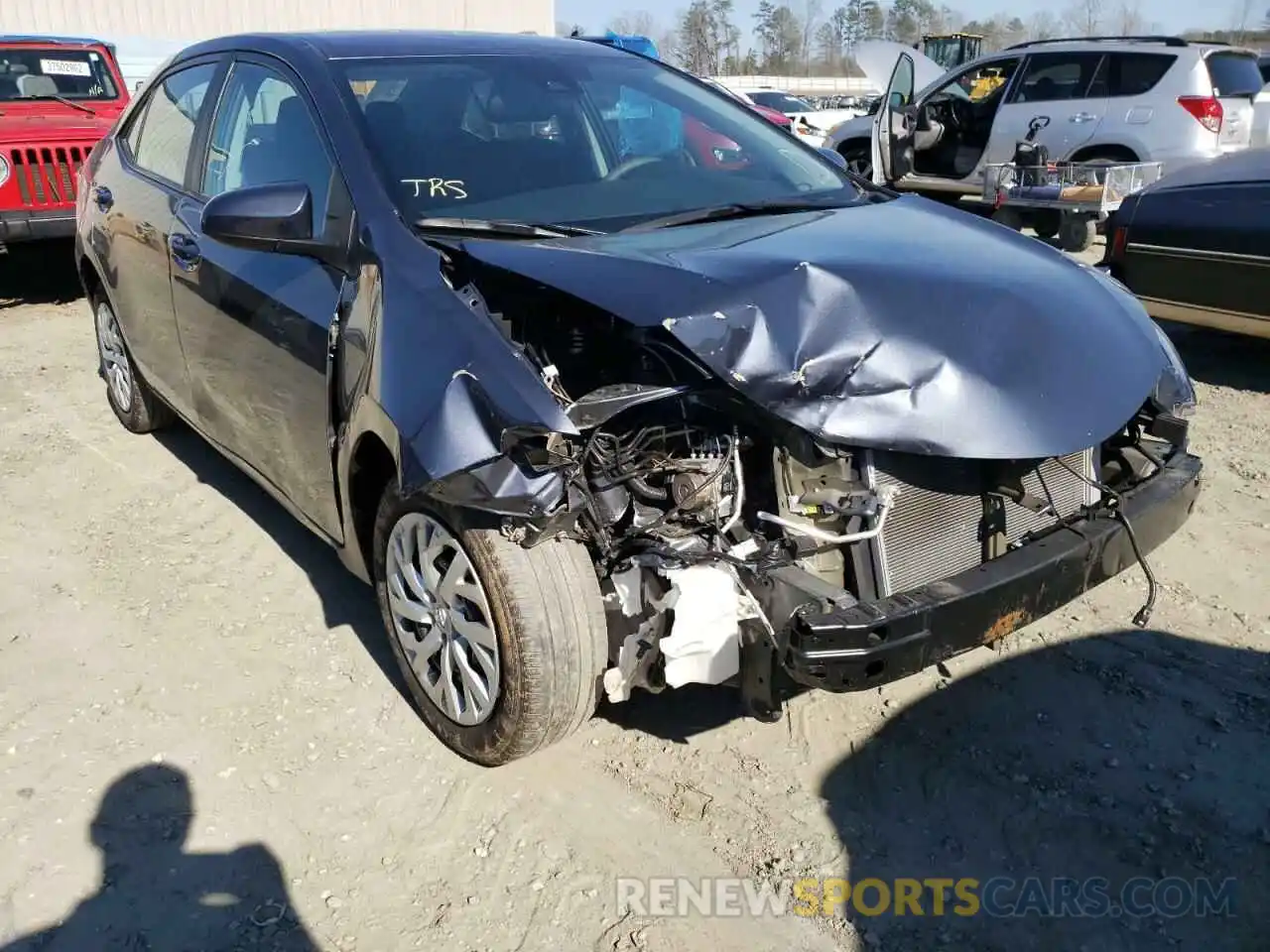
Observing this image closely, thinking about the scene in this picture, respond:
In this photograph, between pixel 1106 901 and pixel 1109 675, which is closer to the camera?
pixel 1106 901

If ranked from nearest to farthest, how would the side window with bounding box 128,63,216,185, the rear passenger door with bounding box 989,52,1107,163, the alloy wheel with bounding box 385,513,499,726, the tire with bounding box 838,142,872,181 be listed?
1. the alloy wheel with bounding box 385,513,499,726
2. the side window with bounding box 128,63,216,185
3. the rear passenger door with bounding box 989,52,1107,163
4. the tire with bounding box 838,142,872,181

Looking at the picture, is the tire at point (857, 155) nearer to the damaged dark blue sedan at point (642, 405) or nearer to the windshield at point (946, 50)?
the damaged dark blue sedan at point (642, 405)

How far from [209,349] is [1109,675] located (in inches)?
119

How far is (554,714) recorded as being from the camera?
2.48 m

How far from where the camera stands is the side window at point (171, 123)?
3.75 m

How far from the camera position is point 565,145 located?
321cm

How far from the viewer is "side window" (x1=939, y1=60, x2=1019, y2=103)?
34.7 ft

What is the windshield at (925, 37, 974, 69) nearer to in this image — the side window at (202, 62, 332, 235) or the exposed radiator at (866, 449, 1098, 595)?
the side window at (202, 62, 332, 235)

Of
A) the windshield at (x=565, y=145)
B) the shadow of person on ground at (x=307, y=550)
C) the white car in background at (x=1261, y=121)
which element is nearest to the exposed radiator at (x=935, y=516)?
the windshield at (x=565, y=145)

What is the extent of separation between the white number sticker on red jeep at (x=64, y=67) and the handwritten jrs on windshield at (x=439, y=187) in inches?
287

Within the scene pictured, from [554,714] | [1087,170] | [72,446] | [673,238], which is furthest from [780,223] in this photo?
[1087,170]

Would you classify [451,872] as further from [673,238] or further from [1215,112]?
[1215,112]

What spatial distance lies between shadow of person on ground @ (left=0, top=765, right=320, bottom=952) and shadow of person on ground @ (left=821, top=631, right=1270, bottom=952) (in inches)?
51.6

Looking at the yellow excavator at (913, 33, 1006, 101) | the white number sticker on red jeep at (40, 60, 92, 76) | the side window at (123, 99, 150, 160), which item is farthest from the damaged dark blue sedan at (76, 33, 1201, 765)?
the yellow excavator at (913, 33, 1006, 101)
